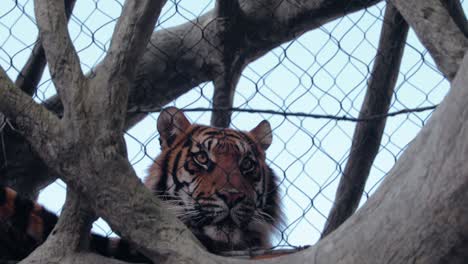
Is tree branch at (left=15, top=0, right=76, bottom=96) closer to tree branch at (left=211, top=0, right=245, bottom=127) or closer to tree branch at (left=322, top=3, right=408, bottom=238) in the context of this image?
tree branch at (left=211, top=0, right=245, bottom=127)

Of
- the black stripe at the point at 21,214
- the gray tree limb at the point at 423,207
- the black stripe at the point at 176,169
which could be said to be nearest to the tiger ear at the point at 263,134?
the black stripe at the point at 176,169

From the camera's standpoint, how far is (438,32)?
1807 mm

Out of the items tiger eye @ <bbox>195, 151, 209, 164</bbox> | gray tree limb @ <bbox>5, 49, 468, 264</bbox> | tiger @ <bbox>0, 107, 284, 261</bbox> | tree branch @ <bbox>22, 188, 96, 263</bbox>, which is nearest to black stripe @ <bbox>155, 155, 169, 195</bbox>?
tiger @ <bbox>0, 107, 284, 261</bbox>

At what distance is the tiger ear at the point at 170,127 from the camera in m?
2.44

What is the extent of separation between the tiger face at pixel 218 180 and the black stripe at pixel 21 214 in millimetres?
510

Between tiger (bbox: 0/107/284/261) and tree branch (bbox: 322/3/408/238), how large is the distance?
0.23 meters

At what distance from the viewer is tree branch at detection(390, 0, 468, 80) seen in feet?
5.74

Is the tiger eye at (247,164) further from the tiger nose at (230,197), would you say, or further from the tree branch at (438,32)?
the tree branch at (438,32)

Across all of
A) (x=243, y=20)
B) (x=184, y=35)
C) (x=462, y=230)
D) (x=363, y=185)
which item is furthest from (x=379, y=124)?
(x=462, y=230)

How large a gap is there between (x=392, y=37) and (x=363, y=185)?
44cm

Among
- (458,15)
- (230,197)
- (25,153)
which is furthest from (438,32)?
(25,153)

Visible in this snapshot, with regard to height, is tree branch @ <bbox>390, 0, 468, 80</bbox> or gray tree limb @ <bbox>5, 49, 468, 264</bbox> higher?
tree branch @ <bbox>390, 0, 468, 80</bbox>

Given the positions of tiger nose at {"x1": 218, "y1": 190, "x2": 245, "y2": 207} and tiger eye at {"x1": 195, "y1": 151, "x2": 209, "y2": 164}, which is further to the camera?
tiger eye at {"x1": 195, "y1": 151, "x2": 209, "y2": 164}

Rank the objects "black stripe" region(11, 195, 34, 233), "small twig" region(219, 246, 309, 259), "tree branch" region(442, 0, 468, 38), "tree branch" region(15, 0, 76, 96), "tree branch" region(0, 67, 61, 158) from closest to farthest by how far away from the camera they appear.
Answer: "tree branch" region(0, 67, 61, 158), "small twig" region(219, 246, 309, 259), "black stripe" region(11, 195, 34, 233), "tree branch" region(442, 0, 468, 38), "tree branch" region(15, 0, 76, 96)
